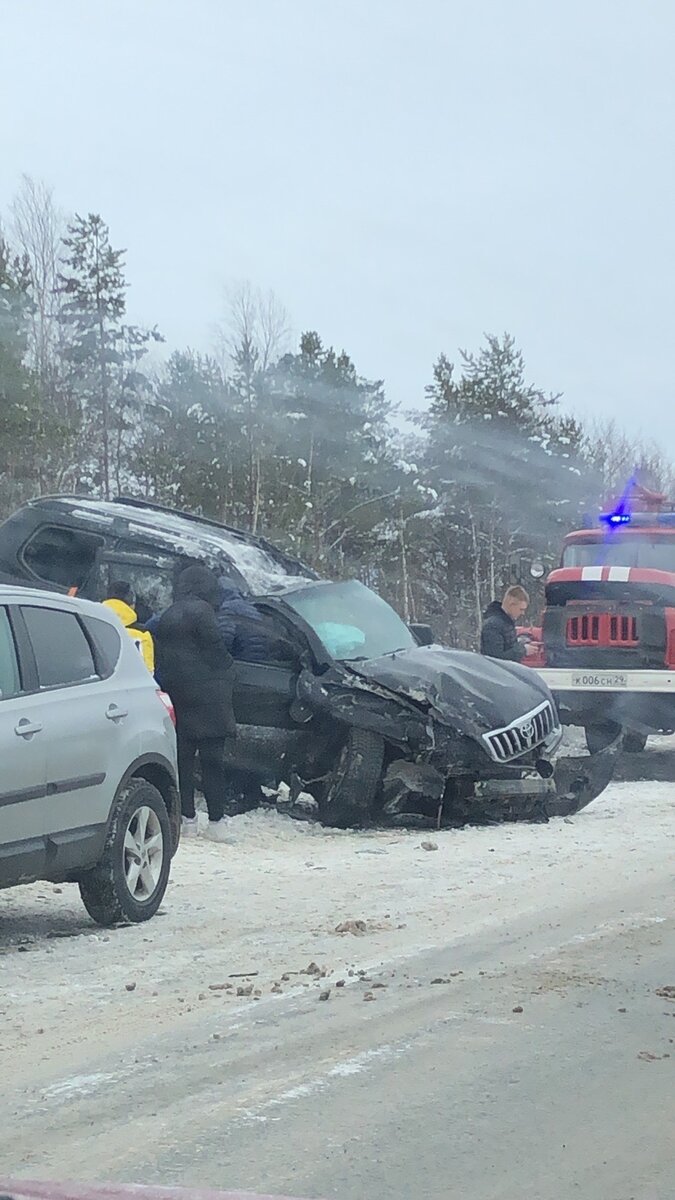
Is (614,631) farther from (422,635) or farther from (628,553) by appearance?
(422,635)

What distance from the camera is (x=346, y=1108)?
469 centimetres

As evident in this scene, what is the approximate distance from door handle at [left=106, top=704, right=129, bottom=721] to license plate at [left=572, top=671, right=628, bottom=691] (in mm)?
8946

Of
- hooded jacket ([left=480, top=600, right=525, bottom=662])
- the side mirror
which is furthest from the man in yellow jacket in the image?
hooded jacket ([left=480, top=600, right=525, bottom=662])

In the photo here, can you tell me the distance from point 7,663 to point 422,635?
6.59 meters

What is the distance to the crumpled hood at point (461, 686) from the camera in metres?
11.2

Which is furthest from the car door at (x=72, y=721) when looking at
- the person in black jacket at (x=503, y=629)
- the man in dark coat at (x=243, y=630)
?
the person in black jacket at (x=503, y=629)

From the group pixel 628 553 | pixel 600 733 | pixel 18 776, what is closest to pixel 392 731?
pixel 18 776

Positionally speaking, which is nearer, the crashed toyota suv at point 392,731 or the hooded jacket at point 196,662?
the hooded jacket at point 196,662

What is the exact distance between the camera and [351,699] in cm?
1132

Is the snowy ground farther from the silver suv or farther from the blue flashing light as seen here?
the blue flashing light

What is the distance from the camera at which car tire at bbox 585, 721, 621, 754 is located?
53.5ft

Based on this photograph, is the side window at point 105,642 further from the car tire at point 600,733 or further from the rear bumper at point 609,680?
the car tire at point 600,733

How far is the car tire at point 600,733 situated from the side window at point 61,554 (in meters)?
5.85

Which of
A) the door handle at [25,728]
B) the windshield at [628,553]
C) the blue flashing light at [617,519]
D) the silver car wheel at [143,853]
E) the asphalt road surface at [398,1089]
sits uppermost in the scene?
the blue flashing light at [617,519]
